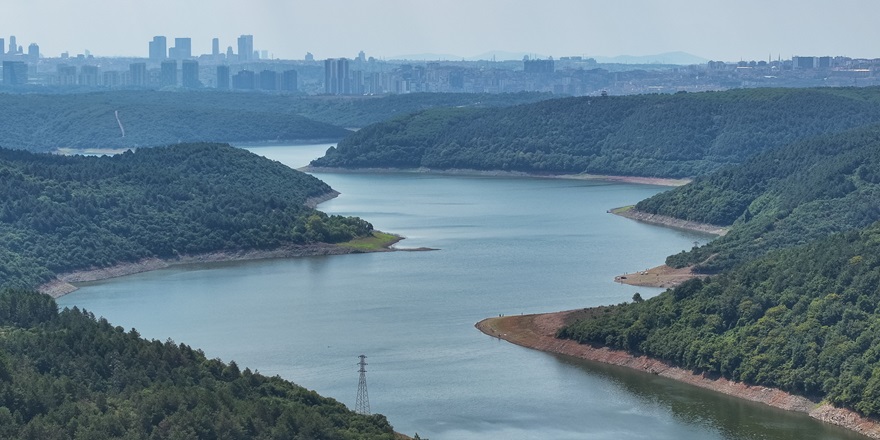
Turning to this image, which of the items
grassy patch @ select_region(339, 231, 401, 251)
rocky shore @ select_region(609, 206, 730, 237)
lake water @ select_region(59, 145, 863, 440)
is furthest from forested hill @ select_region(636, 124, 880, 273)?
grassy patch @ select_region(339, 231, 401, 251)

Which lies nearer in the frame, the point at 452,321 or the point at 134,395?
the point at 134,395

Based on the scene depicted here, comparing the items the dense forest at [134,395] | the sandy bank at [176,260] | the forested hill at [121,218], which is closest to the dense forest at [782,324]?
the dense forest at [134,395]

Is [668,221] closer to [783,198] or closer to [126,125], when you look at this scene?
[783,198]

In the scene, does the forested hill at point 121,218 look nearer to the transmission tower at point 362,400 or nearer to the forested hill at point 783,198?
the forested hill at point 783,198

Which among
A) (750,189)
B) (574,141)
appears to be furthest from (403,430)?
(574,141)

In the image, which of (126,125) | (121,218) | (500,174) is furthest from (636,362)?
(126,125)

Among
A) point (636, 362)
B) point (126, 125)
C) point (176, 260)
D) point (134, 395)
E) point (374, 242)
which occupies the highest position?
point (134, 395)
